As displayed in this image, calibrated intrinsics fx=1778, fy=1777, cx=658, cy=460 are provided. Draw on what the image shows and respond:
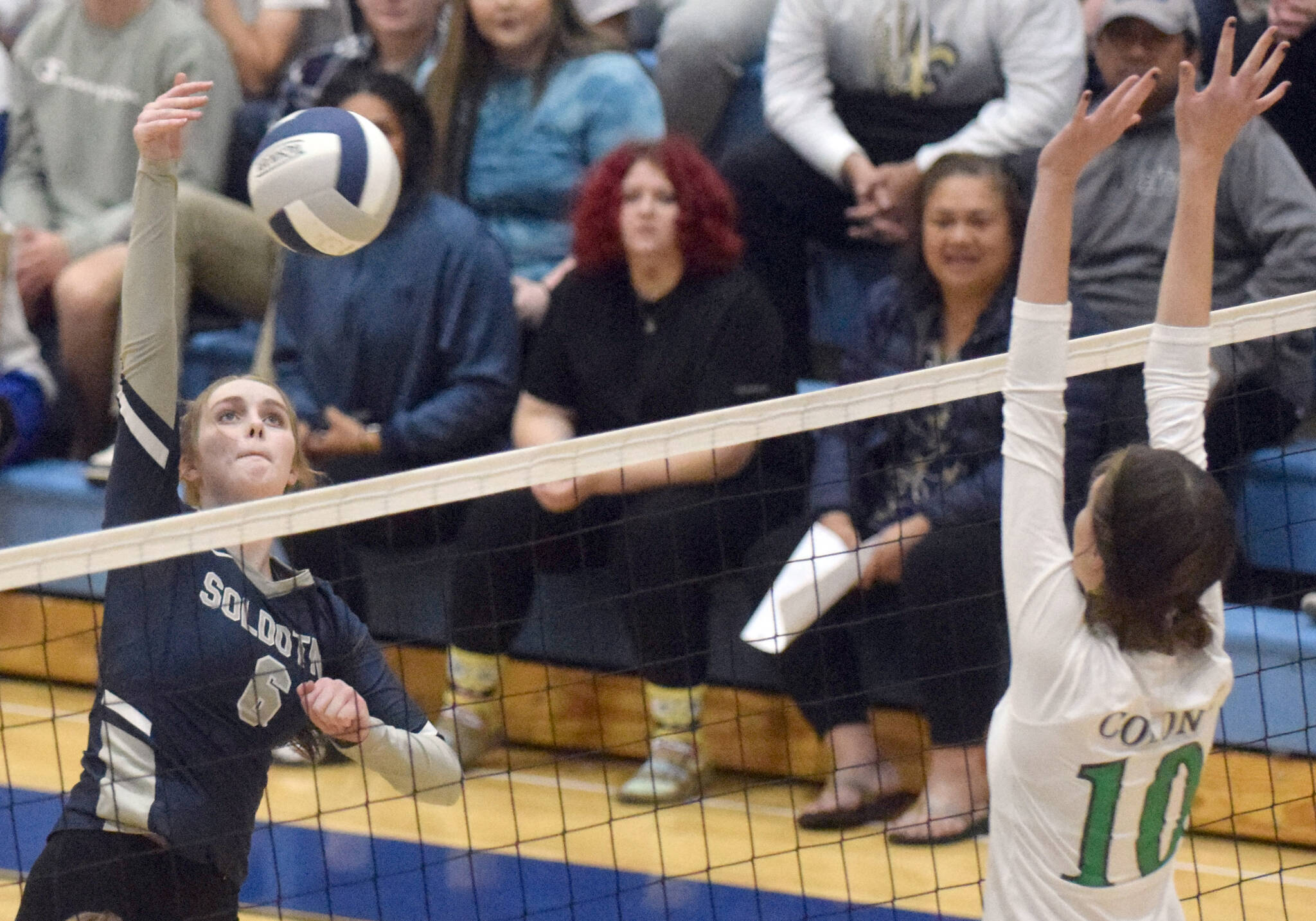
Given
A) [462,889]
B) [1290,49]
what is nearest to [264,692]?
[462,889]

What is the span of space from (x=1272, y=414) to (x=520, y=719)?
2.15 metres

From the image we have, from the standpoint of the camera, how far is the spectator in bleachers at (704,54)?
545cm

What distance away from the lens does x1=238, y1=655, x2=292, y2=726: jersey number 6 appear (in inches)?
116

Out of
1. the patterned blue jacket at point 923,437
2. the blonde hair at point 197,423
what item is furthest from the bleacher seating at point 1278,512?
the blonde hair at point 197,423

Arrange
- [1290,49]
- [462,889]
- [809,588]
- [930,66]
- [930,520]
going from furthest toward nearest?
[930,66], [1290,49], [930,520], [462,889], [809,588]

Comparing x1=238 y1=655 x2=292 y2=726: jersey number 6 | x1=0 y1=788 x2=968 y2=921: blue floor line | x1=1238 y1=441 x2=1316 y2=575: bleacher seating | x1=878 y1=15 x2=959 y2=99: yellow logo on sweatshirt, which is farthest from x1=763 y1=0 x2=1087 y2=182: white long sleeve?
x1=238 y1=655 x2=292 y2=726: jersey number 6

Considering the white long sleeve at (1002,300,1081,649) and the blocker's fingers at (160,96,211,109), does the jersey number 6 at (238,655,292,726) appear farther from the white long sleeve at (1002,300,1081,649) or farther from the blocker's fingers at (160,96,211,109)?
the white long sleeve at (1002,300,1081,649)

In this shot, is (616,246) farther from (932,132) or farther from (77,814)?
(77,814)

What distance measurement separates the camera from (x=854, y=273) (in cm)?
531

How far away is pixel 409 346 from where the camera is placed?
5027mm

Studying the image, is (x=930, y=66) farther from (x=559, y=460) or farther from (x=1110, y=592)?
(x=1110, y=592)

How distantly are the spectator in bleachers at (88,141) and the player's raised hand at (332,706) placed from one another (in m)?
3.10

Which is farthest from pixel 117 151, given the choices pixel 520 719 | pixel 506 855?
pixel 506 855

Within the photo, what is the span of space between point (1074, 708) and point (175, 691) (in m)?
1.45
